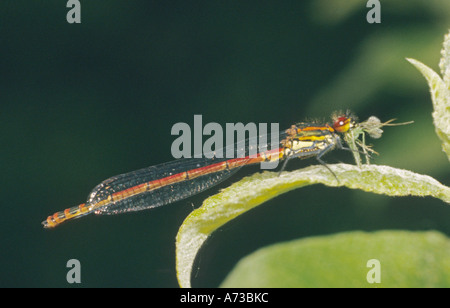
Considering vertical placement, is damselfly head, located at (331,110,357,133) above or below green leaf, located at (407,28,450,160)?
above

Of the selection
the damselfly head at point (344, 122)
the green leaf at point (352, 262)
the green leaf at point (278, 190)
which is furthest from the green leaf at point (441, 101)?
the damselfly head at point (344, 122)

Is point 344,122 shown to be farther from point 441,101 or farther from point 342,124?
point 441,101

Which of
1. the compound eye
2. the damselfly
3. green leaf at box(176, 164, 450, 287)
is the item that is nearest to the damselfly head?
the compound eye

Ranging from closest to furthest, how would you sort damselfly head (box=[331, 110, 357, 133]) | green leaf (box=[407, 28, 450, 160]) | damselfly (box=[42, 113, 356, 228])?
green leaf (box=[407, 28, 450, 160]) → damselfly head (box=[331, 110, 357, 133]) → damselfly (box=[42, 113, 356, 228])

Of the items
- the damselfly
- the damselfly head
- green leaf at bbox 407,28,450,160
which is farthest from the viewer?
the damselfly

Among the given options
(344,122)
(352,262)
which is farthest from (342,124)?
(352,262)

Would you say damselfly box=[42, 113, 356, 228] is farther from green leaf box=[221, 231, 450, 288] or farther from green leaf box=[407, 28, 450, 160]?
green leaf box=[407, 28, 450, 160]

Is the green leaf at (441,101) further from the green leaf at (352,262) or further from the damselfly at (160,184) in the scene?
the damselfly at (160,184)
